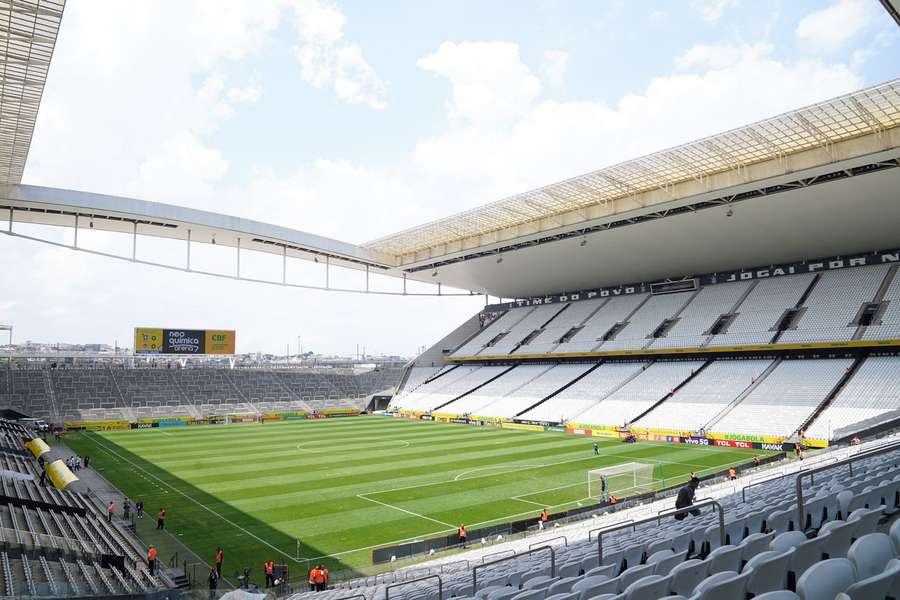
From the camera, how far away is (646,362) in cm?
5084

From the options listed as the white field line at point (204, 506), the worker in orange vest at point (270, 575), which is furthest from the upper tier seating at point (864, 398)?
the worker in orange vest at point (270, 575)

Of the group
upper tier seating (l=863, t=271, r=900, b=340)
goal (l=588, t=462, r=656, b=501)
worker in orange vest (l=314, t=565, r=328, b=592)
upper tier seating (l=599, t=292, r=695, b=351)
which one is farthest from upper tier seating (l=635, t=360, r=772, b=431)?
worker in orange vest (l=314, t=565, r=328, b=592)

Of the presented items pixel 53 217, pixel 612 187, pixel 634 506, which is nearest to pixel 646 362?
pixel 612 187

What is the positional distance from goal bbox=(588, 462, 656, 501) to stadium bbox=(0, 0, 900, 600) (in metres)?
0.19

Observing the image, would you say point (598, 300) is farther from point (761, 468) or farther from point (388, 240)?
point (761, 468)

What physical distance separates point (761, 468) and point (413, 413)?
3786 centimetres

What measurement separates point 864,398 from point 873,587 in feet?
120

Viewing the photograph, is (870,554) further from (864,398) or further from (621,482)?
(864,398)

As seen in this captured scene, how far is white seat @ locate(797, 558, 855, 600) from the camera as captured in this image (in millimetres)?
3311

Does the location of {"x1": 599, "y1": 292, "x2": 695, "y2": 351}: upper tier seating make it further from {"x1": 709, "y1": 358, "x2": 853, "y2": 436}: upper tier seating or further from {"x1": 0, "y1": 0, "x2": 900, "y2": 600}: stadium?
{"x1": 709, "y1": 358, "x2": 853, "y2": 436}: upper tier seating

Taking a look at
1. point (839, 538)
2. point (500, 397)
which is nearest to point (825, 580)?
point (839, 538)

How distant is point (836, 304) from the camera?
41.4m

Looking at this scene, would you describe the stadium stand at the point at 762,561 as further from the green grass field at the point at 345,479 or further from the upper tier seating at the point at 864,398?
the upper tier seating at the point at 864,398

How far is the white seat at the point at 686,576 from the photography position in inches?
183
